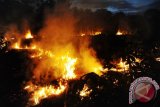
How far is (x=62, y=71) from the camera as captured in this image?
19656mm

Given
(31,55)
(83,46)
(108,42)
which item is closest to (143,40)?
Answer: (108,42)

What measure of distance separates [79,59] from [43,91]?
4.72 m

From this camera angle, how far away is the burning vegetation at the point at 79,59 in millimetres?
16938

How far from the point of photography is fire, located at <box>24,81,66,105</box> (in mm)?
17142

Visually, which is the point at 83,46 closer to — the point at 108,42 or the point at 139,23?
the point at 108,42

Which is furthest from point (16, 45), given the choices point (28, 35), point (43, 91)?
point (43, 91)

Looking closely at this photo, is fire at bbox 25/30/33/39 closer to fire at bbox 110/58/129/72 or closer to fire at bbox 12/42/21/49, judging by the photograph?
fire at bbox 12/42/21/49

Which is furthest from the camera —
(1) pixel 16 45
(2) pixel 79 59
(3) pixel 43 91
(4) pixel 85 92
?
(1) pixel 16 45

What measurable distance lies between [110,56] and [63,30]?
6580mm

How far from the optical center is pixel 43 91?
57.8 ft

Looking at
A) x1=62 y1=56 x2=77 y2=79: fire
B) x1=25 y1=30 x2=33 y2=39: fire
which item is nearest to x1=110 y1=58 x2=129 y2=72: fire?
x1=62 y1=56 x2=77 y2=79: fire

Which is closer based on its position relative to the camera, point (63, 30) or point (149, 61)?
point (149, 61)

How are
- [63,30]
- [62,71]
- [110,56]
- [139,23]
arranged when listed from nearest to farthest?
[62,71] < [110,56] < [63,30] < [139,23]

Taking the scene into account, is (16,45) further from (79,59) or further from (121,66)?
(121,66)
